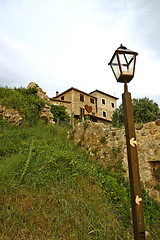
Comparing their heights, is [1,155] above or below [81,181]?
above

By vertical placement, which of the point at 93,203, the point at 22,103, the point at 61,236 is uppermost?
the point at 22,103

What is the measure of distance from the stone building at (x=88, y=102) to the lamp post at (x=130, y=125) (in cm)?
1745

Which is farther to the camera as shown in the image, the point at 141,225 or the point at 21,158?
the point at 21,158

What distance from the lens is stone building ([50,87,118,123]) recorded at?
22453 mm

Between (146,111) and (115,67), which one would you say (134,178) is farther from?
(146,111)

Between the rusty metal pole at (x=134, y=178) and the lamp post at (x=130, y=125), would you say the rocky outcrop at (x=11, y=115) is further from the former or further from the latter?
the rusty metal pole at (x=134, y=178)

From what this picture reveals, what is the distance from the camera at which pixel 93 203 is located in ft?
10.8

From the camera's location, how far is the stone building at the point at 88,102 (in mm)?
22453

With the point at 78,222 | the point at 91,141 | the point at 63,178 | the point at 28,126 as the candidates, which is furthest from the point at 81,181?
the point at 28,126

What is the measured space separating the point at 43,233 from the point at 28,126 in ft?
18.9

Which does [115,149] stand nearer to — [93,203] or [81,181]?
[81,181]

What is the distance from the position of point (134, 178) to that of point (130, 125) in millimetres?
781

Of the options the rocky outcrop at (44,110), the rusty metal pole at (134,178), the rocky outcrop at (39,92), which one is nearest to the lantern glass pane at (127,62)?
the rusty metal pole at (134,178)

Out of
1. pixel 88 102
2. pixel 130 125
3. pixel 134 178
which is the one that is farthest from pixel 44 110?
pixel 88 102
